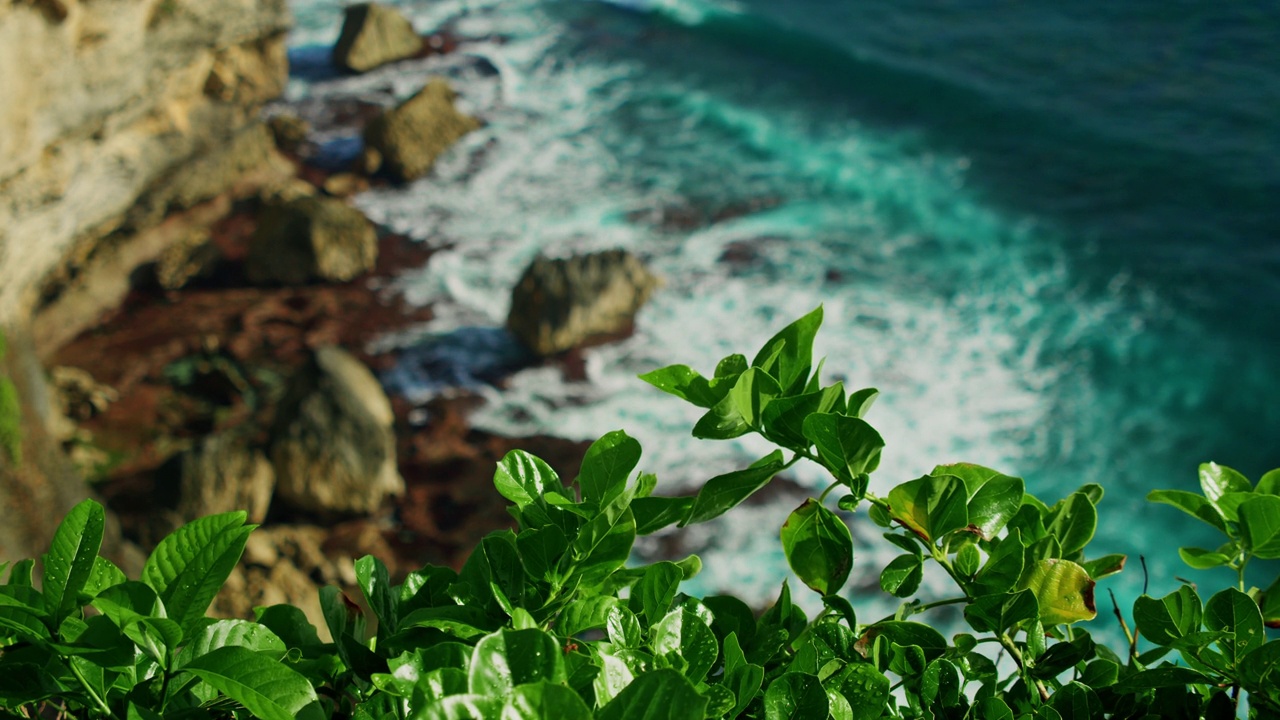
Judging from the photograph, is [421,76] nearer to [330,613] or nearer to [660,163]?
[660,163]

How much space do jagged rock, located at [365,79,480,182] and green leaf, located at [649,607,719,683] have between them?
38.8 ft

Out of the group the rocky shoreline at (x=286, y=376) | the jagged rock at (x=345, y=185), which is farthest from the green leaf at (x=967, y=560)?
the jagged rock at (x=345, y=185)

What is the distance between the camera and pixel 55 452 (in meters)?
6.78

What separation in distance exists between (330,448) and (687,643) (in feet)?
21.6

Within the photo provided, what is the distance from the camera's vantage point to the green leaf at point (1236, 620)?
3.59 feet

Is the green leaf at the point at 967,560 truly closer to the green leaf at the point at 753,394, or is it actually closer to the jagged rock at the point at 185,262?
the green leaf at the point at 753,394

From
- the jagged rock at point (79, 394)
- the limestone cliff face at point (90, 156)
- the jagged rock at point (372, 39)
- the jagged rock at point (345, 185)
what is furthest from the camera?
the jagged rock at point (372, 39)

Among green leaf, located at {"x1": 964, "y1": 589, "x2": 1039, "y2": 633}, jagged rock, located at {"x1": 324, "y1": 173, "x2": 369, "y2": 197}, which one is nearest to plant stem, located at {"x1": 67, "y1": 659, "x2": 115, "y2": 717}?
green leaf, located at {"x1": 964, "y1": 589, "x2": 1039, "y2": 633}

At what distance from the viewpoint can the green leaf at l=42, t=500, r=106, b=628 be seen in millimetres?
1015

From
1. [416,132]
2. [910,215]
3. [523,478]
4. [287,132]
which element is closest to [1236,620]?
[523,478]

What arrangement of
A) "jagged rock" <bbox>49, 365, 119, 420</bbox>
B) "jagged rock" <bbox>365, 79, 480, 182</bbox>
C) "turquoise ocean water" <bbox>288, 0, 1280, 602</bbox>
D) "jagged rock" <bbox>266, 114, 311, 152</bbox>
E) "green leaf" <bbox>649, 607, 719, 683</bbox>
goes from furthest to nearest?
1. "jagged rock" <bbox>266, 114, 311, 152</bbox>
2. "jagged rock" <bbox>365, 79, 480, 182</bbox>
3. "turquoise ocean water" <bbox>288, 0, 1280, 602</bbox>
4. "jagged rock" <bbox>49, 365, 119, 420</bbox>
5. "green leaf" <bbox>649, 607, 719, 683</bbox>

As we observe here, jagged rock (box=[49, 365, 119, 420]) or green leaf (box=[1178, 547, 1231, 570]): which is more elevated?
green leaf (box=[1178, 547, 1231, 570])

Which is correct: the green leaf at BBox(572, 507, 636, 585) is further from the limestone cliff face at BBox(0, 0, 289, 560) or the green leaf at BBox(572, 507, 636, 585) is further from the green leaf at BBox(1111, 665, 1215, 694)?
the limestone cliff face at BBox(0, 0, 289, 560)

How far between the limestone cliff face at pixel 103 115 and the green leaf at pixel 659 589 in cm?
693
